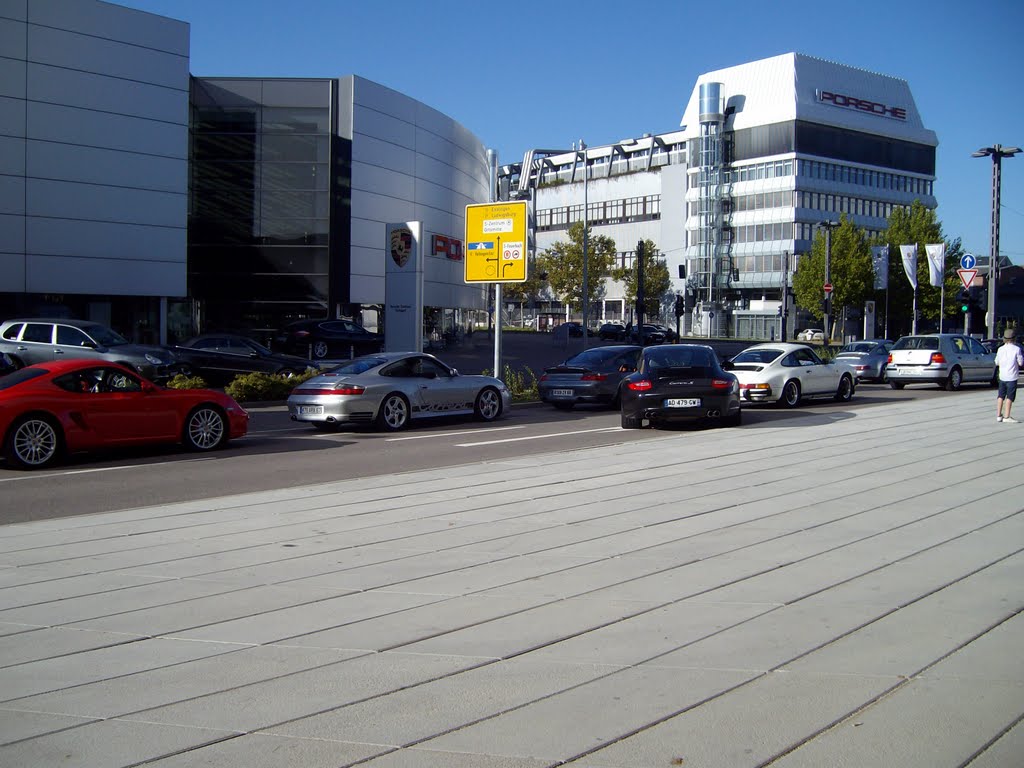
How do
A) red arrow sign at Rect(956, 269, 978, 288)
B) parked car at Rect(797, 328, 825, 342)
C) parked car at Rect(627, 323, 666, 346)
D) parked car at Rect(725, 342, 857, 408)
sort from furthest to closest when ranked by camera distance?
parked car at Rect(797, 328, 825, 342)
parked car at Rect(627, 323, 666, 346)
red arrow sign at Rect(956, 269, 978, 288)
parked car at Rect(725, 342, 857, 408)

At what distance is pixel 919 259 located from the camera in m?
72.2

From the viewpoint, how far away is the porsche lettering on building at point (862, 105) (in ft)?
288

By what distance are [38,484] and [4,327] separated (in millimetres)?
13831

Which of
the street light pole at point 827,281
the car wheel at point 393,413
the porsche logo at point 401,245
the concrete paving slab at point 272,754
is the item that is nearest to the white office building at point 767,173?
the street light pole at point 827,281

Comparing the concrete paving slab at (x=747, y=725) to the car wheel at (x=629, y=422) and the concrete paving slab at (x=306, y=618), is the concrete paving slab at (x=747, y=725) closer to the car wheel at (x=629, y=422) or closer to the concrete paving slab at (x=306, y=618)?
the concrete paving slab at (x=306, y=618)

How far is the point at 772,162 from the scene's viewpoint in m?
87.8

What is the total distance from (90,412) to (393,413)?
18.6 feet

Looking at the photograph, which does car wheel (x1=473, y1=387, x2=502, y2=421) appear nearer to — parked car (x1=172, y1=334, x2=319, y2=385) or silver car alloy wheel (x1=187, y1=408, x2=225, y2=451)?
silver car alloy wheel (x1=187, y1=408, x2=225, y2=451)

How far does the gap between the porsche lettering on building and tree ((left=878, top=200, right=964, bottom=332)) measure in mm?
18959

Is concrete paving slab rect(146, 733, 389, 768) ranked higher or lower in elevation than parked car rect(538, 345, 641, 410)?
lower

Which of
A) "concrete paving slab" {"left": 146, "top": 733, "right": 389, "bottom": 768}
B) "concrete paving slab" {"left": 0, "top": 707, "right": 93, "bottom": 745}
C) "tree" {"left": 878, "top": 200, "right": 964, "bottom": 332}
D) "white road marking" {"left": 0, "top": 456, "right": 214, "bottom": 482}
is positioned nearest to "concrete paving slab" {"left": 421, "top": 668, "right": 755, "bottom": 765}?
"concrete paving slab" {"left": 146, "top": 733, "right": 389, "bottom": 768}

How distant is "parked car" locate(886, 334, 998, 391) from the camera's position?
85.9 feet

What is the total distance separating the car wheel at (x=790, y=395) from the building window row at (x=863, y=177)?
7080 centimetres

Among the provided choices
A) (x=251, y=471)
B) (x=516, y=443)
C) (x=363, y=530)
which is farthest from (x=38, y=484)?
(x=516, y=443)
